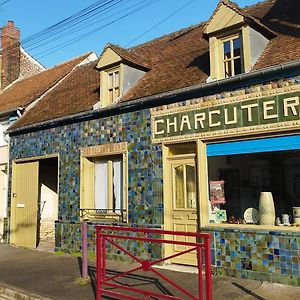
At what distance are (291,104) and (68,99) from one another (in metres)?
7.77

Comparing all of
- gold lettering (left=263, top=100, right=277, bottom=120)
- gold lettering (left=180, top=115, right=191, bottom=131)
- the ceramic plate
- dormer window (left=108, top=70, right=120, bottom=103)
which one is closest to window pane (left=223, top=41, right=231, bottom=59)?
gold lettering (left=180, top=115, right=191, bottom=131)

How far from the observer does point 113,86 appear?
1082 cm

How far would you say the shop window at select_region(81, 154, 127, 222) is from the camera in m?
9.93

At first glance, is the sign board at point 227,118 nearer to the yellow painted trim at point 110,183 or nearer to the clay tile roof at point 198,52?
the clay tile roof at point 198,52

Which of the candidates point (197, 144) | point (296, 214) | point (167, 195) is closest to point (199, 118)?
point (197, 144)

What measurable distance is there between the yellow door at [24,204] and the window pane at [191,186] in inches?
222

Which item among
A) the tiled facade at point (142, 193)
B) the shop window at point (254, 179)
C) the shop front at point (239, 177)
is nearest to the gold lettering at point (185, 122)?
the shop front at point (239, 177)

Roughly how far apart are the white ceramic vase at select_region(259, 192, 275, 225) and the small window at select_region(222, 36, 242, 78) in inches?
105

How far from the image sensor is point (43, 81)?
16.3 meters

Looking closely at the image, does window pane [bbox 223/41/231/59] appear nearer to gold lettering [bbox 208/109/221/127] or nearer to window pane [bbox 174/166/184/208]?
gold lettering [bbox 208/109/221/127]

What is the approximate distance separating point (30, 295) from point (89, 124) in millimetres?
5131

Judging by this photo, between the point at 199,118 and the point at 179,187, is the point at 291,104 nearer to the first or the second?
the point at 199,118

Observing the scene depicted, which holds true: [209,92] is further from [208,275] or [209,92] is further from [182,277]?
[208,275]

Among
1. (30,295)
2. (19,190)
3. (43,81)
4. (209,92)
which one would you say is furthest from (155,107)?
(43,81)
